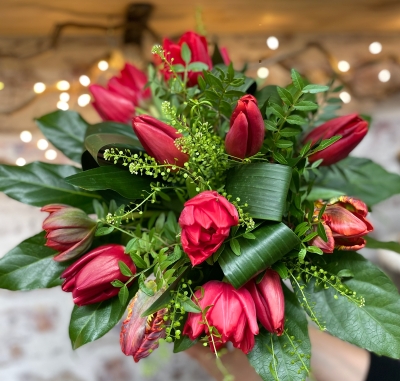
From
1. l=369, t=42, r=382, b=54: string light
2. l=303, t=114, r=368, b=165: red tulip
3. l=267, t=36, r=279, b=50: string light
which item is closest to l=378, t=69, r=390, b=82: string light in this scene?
l=369, t=42, r=382, b=54: string light

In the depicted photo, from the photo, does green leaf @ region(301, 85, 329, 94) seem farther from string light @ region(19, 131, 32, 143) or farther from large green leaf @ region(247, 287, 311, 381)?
string light @ region(19, 131, 32, 143)

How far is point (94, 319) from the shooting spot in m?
0.52

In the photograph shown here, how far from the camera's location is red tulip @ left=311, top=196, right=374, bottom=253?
464 millimetres

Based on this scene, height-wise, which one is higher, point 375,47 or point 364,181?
point 375,47

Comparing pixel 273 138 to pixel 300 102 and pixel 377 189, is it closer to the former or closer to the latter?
pixel 300 102

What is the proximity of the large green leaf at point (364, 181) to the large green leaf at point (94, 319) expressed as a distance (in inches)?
14.3

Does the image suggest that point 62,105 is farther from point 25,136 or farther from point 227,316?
point 227,316

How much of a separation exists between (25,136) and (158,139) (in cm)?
53

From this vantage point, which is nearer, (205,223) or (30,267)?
(205,223)

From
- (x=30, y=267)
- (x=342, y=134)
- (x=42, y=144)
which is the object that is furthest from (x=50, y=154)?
(x=342, y=134)

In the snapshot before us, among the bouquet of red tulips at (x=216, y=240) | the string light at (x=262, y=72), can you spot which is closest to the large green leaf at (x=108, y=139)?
the bouquet of red tulips at (x=216, y=240)

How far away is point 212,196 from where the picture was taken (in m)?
0.43

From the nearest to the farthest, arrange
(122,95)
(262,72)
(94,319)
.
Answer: (94,319) < (122,95) < (262,72)

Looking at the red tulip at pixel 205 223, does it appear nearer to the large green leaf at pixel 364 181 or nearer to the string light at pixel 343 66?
the large green leaf at pixel 364 181
